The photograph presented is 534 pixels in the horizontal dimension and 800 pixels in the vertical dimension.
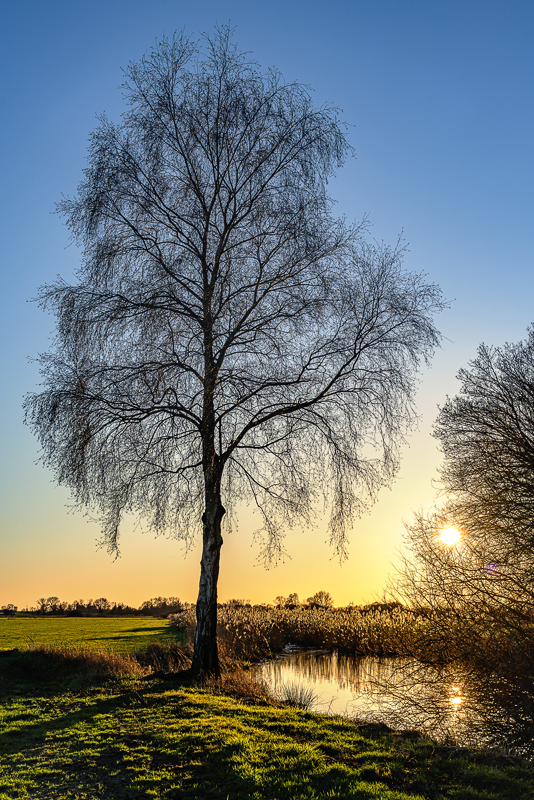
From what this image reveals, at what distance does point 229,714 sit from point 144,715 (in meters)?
1.40

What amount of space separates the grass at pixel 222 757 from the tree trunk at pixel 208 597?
138 centimetres

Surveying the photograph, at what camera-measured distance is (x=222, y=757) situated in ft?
20.3

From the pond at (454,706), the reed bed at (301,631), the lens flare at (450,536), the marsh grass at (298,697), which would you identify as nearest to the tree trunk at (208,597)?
the marsh grass at (298,697)

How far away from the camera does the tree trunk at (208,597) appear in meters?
11.1

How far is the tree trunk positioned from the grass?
4.54 ft

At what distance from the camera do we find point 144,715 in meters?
8.28

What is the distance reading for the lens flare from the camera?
11.9 metres

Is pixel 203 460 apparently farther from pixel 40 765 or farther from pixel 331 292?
pixel 40 765

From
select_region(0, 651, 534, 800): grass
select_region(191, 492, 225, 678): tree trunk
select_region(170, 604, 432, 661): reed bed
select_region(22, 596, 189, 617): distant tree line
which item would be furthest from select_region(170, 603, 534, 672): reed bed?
select_region(22, 596, 189, 617): distant tree line

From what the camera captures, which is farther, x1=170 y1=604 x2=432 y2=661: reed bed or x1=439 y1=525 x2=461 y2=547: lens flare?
x1=170 y1=604 x2=432 y2=661: reed bed

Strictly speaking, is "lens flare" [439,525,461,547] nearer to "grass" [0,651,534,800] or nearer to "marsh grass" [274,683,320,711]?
"grass" [0,651,534,800]

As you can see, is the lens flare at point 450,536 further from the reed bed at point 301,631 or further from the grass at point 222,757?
the grass at point 222,757

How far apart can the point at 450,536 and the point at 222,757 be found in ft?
26.2

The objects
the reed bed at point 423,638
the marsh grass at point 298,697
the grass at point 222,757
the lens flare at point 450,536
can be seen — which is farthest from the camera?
the lens flare at point 450,536
